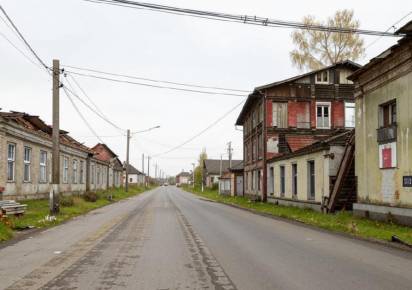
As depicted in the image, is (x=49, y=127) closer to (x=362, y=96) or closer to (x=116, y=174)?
(x=362, y=96)

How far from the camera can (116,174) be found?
8256 cm

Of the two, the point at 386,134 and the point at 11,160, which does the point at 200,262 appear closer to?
the point at 386,134

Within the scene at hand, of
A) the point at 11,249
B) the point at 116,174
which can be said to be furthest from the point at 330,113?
the point at 116,174

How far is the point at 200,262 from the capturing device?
912 cm

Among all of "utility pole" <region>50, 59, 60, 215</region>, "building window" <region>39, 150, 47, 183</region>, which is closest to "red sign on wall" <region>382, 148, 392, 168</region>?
"utility pole" <region>50, 59, 60, 215</region>

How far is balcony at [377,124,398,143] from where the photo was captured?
17.4 meters

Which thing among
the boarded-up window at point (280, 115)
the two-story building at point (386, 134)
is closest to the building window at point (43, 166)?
the boarded-up window at point (280, 115)

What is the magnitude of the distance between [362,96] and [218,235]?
1015 cm

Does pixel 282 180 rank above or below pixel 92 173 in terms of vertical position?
below

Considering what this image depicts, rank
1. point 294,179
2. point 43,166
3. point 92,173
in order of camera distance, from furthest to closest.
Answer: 1. point 92,173
2. point 43,166
3. point 294,179

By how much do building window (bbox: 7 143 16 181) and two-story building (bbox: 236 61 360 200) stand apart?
707 inches

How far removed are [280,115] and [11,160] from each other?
19.9 m

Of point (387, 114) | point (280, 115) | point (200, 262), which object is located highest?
point (280, 115)

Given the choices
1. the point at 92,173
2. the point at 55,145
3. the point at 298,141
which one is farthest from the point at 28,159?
the point at 92,173
